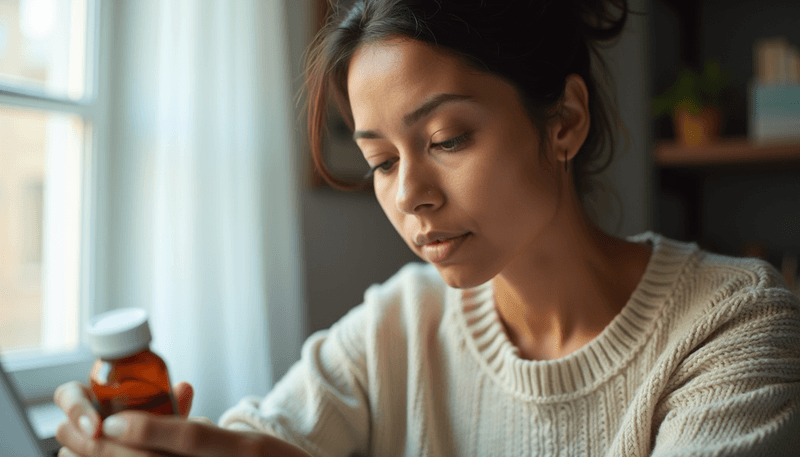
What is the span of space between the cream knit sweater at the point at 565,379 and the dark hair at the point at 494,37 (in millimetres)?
302

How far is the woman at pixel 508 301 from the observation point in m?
0.73

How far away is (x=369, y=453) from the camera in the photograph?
983 mm

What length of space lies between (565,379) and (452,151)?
0.37 m

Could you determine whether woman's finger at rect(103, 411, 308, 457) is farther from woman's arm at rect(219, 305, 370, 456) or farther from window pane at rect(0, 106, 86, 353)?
window pane at rect(0, 106, 86, 353)

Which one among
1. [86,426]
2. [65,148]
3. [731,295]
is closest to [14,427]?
[86,426]

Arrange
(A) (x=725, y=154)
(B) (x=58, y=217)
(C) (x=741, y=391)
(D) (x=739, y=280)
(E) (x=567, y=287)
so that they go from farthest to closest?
(A) (x=725, y=154)
(B) (x=58, y=217)
(E) (x=567, y=287)
(D) (x=739, y=280)
(C) (x=741, y=391)

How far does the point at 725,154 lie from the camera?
1.87 meters

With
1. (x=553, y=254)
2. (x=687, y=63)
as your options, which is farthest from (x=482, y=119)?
(x=687, y=63)

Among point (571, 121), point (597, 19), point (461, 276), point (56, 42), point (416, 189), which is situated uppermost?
point (56, 42)

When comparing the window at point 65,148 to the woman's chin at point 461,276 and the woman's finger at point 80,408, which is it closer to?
the woman's finger at point 80,408

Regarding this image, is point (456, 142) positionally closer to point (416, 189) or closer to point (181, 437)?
point (416, 189)

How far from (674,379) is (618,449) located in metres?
0.11

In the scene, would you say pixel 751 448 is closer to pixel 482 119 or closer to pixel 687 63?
pixel 482 119

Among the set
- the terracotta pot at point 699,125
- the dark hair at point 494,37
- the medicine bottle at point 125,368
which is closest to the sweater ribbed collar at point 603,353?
the dark hair at point 494,37
